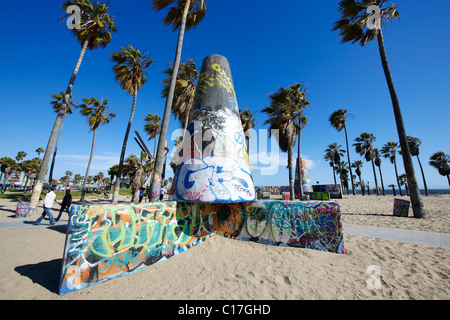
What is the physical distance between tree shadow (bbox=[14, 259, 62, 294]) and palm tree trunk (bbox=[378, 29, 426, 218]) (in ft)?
43.4

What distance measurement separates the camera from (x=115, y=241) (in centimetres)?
331

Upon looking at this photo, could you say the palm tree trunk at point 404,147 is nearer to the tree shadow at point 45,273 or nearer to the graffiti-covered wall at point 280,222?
the graffiti-covered wall at point 280,222

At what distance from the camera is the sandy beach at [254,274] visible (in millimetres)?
2836

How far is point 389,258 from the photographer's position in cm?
399

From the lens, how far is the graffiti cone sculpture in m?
4.25

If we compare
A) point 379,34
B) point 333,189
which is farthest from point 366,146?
point 379,34

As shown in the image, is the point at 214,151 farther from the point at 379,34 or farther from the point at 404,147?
the point at 379,34

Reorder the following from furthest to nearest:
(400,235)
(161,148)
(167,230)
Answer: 1. (161,148)
2. (400,235)
3. (167,230)

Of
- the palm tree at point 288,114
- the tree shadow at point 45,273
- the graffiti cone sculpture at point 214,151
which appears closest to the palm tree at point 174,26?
the graffiti cone sculpture at point 214,151

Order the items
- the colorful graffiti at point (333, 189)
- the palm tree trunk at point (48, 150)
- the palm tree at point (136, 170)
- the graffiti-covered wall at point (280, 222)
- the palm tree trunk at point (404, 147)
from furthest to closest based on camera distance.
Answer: the colorful graffiti at point (333, 189) → the palm tree at point (136, 170) → the palm tree trunk at point (48, 150) → the palm tree trunk at point (404, 147) → the graffiti-covered wall at point (280, 222)

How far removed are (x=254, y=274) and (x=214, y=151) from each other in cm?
295

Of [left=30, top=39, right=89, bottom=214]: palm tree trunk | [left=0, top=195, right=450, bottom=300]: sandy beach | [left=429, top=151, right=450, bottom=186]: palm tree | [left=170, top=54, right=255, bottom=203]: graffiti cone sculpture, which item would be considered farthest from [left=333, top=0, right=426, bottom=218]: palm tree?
[left=429, top=151, right=450, bottom=186]: palm tree

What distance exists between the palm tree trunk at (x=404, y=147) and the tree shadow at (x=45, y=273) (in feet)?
43.4
